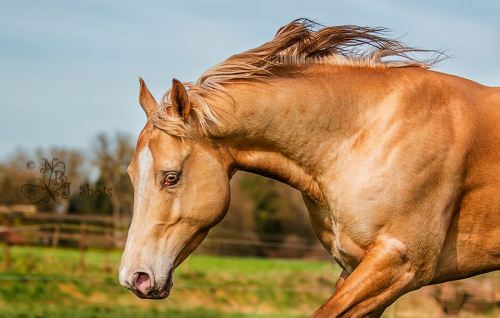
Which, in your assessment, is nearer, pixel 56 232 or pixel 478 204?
pixel 478 204

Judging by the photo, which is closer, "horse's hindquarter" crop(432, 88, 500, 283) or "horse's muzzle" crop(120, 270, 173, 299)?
"horse's muzzle" crop(120, 270, 173, 299)

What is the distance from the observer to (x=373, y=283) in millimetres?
5043

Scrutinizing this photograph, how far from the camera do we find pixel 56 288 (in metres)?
15.1

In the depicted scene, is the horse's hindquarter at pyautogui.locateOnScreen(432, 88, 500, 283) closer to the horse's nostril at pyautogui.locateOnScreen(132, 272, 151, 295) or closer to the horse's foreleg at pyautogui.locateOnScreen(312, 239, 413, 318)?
the horse's foreleg at pyautogui.locateOnScreen(312, 239, 413, 318)

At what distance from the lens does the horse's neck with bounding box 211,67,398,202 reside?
5.39 meters

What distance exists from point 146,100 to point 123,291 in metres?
10.6

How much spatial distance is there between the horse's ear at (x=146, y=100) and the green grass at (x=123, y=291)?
22.6 ft

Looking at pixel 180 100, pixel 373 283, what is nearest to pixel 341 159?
pixel 373 283

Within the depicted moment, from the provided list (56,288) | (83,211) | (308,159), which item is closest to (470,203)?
(308,159)

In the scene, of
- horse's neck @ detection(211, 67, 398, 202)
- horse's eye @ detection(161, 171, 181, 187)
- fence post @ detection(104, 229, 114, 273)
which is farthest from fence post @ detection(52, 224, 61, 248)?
horse's eye @ detection(161, 171, 181, 187)

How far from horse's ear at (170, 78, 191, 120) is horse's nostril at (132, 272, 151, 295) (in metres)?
1.09

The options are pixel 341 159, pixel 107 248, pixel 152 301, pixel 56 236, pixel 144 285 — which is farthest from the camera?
pixel 107 248

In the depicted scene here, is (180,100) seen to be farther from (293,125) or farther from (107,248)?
(107,248)

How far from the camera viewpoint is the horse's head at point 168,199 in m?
5.01
